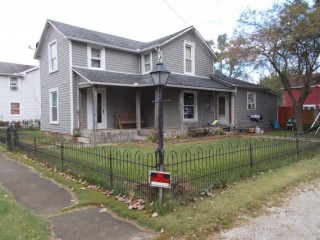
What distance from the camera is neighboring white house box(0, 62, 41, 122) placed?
92.9 ft

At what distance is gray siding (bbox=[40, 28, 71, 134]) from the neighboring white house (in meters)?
11.5

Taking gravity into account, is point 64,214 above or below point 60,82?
below

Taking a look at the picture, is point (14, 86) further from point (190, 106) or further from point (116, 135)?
point (190, 106)

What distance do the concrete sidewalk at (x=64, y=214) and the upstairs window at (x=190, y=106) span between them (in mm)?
12327

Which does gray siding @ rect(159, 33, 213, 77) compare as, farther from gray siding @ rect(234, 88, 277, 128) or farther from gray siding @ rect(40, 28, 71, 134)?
gray siding @ rect(40, 28, 71, 134)

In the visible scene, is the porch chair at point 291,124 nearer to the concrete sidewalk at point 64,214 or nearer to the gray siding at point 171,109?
the gray siding at point 171,109

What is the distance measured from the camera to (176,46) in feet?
61.3

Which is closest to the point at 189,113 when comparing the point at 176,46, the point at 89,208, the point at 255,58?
the point at 176,46

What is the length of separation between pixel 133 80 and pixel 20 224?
496 inches

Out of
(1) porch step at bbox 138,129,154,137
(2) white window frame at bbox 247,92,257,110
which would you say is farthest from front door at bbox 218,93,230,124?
(1) porch step at bbox 138,129,154,137

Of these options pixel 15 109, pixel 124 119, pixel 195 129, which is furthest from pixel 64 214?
pixel 15 109

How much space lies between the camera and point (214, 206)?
5027mm

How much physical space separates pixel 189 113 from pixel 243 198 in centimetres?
1359

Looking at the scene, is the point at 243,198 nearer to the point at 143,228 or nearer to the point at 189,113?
the point at 143,228
